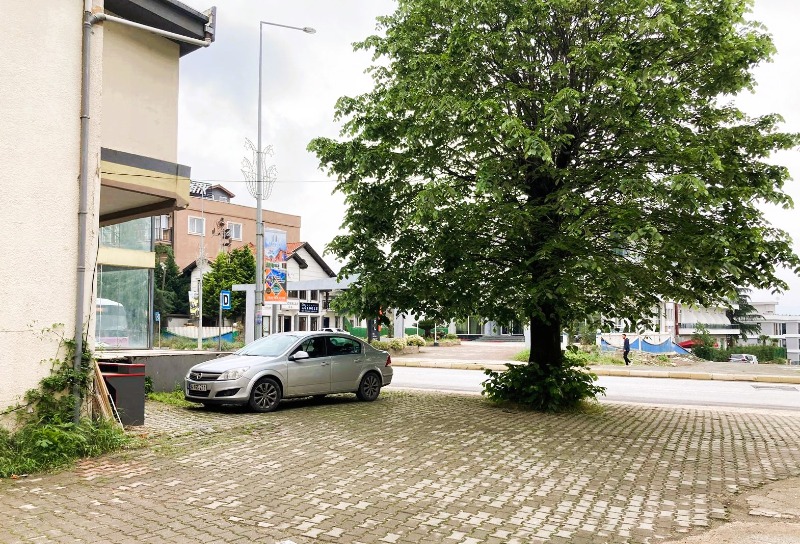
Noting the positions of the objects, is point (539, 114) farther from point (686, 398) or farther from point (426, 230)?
point (686, 398)

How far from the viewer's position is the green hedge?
44.9 meters

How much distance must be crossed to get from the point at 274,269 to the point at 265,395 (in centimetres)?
949

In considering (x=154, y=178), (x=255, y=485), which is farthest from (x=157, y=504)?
(x=154, y=178)

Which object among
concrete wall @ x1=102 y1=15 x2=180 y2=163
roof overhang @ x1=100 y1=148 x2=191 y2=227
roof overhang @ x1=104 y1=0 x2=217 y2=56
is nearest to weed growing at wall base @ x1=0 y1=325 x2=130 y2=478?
roof overhang @ x1=100 y1=148 x2=191 y2=227

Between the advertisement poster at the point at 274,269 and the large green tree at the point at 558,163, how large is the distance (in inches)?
348

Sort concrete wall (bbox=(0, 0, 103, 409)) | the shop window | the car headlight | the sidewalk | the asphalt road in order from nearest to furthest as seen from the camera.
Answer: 1. concrete wall (bbox=(0, 0, 103, 409))
2. the car headlight
3. the asphalt road
4. the shop window
5. the sidewalk

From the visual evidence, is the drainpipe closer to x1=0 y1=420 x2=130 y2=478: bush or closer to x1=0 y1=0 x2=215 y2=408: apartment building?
x1=0 y1=0 x2=215 y2=408: apartment building

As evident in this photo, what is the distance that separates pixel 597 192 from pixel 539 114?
5.56 feet

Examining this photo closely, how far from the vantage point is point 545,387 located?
12844 mm

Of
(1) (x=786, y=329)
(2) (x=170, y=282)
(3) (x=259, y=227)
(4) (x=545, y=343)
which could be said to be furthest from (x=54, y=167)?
(1) (x=786, y=329)

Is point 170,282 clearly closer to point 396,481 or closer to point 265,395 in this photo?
point 265,395

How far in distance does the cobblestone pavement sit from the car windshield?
1.44m

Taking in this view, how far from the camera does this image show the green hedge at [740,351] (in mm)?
44875

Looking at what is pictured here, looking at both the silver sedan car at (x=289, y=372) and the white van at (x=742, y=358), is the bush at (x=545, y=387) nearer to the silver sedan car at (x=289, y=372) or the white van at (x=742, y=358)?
the silver sedan car at (x=289, y=372)
